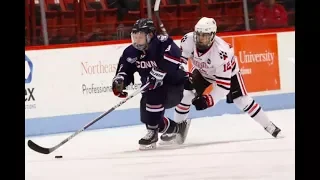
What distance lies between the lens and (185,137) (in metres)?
3.29

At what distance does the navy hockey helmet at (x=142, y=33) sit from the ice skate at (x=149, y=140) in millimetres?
398

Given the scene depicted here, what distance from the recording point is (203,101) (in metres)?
3.19

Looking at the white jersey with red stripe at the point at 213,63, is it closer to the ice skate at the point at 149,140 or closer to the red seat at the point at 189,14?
the red seat at the point at 189,14

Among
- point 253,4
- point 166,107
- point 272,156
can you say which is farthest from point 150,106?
point 253,4

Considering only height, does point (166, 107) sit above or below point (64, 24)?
below

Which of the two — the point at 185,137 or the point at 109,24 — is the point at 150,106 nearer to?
the point at 185,137

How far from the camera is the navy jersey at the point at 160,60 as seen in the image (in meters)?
3.14

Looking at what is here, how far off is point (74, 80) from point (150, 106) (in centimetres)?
59

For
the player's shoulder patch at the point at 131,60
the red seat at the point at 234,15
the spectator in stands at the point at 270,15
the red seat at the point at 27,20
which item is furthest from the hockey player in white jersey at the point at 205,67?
the red seat at the point at 27,20

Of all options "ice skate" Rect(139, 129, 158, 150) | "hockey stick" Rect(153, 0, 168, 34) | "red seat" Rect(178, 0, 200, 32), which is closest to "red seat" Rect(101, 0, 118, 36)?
"hockey stick" Rect(153, 0, 168, 34)

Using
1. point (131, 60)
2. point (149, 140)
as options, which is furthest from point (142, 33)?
point (149, 140)

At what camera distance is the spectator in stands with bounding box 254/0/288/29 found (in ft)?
12.4

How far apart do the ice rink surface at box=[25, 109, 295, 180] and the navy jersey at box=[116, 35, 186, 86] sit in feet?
0.88
